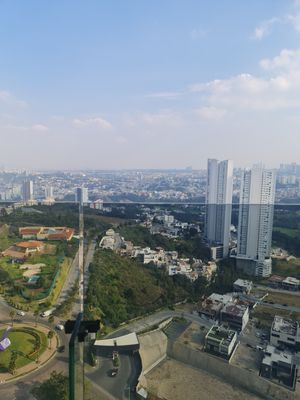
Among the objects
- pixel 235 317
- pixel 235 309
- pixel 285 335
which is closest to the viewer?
pixel 285 335

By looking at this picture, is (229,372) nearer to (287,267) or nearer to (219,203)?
(287,267)

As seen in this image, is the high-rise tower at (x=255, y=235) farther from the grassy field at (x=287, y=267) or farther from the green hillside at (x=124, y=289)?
the green hillside at (x=124, y=289)

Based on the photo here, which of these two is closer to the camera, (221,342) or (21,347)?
(21,347)

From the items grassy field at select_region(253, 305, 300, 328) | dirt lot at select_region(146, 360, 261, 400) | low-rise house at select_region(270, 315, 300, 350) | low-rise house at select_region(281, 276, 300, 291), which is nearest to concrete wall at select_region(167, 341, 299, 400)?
dirt lot at select_region(146, 360, 261, 400)

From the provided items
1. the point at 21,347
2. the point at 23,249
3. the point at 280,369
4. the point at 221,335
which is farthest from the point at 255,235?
the point at 21,347

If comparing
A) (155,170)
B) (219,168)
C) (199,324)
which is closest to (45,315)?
(199,324)

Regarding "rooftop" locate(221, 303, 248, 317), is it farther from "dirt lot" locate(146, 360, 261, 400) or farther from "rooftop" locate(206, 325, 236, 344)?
"dirt lot" locate(146, 360, 261, 400)

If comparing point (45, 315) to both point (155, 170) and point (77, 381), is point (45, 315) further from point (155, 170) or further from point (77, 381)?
point (155, 170)
